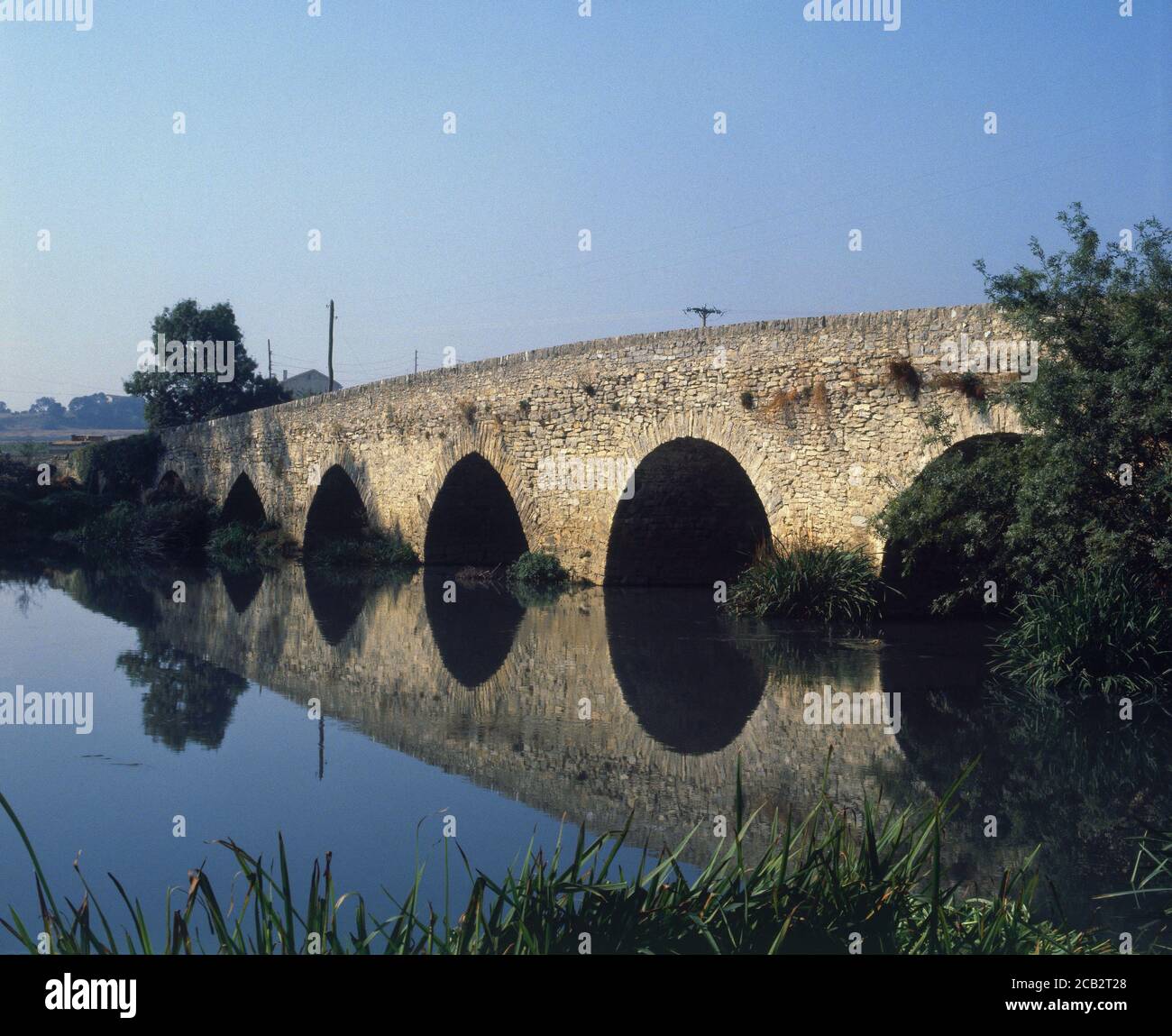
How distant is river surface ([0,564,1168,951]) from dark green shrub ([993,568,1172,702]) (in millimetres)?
714

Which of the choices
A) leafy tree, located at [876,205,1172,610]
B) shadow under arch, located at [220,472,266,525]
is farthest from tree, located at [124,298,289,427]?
leafy tree, located at [876,205,1172,610]

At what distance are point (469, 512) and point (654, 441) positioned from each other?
731 centimetres

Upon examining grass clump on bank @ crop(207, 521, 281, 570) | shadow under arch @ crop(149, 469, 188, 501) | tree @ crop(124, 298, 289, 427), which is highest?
tree @ crop(124, 298, 289, 427)

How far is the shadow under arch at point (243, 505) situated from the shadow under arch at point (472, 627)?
Result: 562 inches

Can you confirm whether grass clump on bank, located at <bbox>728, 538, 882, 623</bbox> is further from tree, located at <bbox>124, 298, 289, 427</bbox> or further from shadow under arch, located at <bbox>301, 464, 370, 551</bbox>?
tree, located at <bbox>124, 298, 289, 427</bbox>

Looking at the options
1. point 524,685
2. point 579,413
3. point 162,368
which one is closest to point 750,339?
point 579,413

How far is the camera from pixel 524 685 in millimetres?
10570

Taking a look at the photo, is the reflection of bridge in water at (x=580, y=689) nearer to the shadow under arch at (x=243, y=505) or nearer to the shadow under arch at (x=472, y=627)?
the shadow under arch at (x=472, y=627)

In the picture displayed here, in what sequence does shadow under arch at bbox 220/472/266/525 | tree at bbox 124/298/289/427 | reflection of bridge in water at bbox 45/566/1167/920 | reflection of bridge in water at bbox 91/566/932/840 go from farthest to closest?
tree at bbox 124/298/289/427 < shadow under arch at bbox 220/472/266/525 < reflection of bridge in water at bbox 91/566/932/840 < reflection of bridge in water at bbox 45/566/1167/920

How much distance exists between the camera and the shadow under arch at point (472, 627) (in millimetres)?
11594

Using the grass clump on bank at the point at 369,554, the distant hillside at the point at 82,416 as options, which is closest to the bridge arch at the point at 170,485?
the grass clump on bank at the point at 369,554

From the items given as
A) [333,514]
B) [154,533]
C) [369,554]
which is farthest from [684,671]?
[154,533]

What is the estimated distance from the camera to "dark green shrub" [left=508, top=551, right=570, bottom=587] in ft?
60.6

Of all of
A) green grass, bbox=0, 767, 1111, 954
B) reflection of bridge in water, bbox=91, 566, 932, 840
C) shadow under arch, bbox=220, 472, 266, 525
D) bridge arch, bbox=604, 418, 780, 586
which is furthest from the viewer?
shadow under arch, bbox=220, 472, 266, 525
